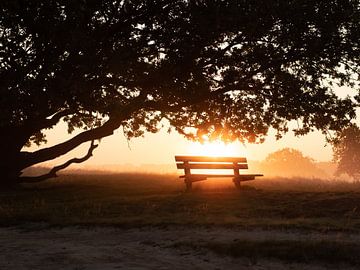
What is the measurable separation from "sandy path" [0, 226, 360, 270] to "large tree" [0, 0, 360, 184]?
27.0 feet

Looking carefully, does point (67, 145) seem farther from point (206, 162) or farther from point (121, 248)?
point (121, 248)

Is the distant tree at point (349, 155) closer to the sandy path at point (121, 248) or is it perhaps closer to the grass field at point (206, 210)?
the grass field at point (206, 210)

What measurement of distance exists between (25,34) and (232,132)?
10.9 metres

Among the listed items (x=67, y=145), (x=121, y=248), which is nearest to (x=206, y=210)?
(x=121, y=248)

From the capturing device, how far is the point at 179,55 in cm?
1930

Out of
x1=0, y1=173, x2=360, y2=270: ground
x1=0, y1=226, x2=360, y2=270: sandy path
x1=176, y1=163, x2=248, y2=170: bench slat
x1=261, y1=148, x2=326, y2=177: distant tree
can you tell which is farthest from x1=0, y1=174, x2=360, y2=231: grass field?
x1=261, y1=148, x2=326, y2=177: distant tree

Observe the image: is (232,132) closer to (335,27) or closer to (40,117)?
(335,27)

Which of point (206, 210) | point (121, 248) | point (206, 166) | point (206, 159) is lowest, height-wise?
point (121, 248)

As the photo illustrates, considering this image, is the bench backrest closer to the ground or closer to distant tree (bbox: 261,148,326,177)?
the ground

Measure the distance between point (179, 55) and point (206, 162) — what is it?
4711mm

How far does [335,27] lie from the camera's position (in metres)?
19.4

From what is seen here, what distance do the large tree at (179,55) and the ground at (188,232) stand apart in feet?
14.8

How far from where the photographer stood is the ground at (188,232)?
8.20 m

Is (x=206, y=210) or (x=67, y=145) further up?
(x=67, y=145)
